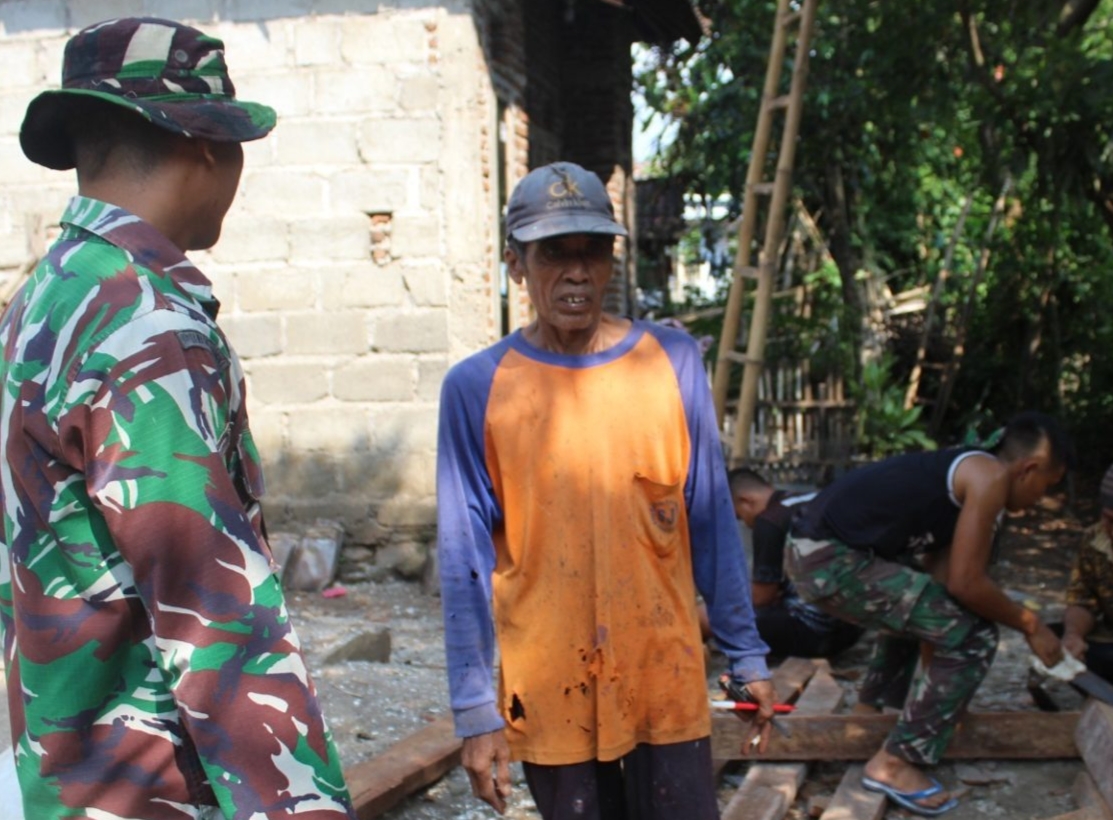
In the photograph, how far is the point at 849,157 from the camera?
12891mm

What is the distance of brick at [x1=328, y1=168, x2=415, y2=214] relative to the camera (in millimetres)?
7031

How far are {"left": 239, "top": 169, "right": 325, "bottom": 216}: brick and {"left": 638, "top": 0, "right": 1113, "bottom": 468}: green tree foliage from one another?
4134 mm

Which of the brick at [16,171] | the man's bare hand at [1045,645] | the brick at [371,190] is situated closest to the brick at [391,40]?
the brick at [371,190]

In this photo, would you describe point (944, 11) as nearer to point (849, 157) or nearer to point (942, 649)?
point (849, 157)

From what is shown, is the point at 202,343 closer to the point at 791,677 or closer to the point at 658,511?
the point at 658,511

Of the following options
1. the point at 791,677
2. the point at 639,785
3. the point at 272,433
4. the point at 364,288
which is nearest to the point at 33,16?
the point at 364,288

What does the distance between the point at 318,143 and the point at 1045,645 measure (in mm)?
4855

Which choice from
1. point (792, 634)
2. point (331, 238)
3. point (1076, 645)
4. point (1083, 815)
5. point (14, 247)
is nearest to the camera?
point (1083, 815)

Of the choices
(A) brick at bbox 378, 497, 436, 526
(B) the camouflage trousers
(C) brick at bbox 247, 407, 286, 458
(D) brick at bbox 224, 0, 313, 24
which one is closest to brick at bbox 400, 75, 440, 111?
(D) brick at bbox 224, 0, 313, 24

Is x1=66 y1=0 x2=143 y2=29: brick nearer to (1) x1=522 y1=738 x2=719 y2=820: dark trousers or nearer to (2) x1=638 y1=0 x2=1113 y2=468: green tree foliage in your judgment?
(2) x1=638 y1=0 x2=1113 y2=468: green tree foliage

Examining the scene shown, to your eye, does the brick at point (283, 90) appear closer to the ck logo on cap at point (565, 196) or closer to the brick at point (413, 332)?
the brick at point (413, 332)

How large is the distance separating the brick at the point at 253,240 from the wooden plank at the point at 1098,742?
4.97 metres

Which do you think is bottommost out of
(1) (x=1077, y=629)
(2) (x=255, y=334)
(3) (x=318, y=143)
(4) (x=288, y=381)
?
(1) (x=1077, y=629)

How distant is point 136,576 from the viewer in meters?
1.34
